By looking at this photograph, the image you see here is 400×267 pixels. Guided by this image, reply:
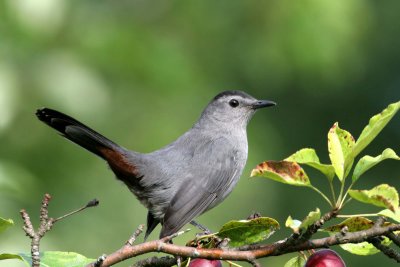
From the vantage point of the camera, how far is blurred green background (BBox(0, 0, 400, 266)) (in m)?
4.91

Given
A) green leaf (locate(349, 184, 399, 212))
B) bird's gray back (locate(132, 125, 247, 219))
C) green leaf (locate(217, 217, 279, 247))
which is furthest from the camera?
bird's gray back (locate(132, 125, 247, 219))

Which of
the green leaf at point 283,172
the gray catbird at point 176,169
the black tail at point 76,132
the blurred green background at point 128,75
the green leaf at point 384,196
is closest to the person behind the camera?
the green leaf at point 384,196

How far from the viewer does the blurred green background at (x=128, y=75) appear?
491 centimetres

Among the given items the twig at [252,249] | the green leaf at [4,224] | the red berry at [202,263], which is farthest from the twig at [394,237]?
the green leaf at [4,224]

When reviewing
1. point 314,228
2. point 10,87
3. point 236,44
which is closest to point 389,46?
point 236,44

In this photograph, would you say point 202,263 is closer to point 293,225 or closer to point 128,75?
point 293,225

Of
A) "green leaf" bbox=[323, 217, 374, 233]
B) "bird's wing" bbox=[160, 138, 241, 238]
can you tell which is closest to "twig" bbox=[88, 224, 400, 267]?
"green leaf" bbox=[323, 217, 374, 233]

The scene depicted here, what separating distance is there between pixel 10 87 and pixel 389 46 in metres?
8.48

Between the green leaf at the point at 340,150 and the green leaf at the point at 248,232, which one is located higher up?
the green leaf at the point at 340,150

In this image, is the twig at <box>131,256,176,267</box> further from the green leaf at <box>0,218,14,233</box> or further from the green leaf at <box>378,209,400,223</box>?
the green leaf at <box>378,209,400,223</box>

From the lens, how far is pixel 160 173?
13.0 ft

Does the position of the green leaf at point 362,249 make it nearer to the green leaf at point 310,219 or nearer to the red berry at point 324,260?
the red berry at point 324,260

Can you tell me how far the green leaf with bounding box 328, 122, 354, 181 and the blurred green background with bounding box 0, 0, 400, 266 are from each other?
144 cm

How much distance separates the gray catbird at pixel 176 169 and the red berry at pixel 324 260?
62.8 inches
